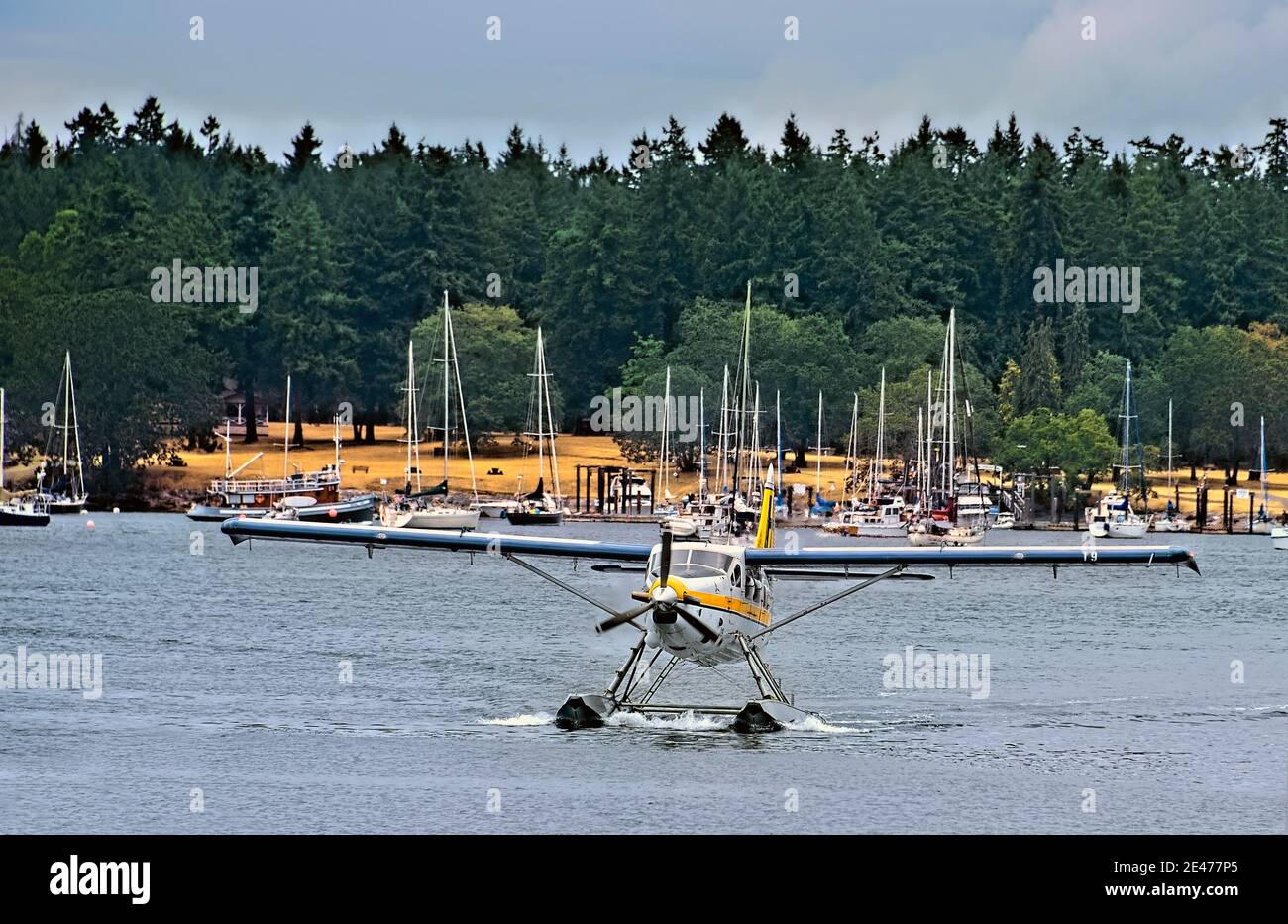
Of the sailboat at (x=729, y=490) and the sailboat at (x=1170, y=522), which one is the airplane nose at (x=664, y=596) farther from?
the sailboat at (x=1170, y=522)

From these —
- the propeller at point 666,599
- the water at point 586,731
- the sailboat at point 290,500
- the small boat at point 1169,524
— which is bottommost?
the water at point 586,731

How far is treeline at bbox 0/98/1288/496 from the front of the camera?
125 m

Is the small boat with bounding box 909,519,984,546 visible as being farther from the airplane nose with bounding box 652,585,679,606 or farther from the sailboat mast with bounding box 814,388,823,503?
the airplane nose with bounding box 652,585,679,606

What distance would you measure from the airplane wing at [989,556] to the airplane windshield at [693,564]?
2.71 m

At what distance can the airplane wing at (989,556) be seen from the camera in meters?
32.5

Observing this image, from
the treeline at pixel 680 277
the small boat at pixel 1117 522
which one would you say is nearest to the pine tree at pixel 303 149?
the treeline at pixel 680 277

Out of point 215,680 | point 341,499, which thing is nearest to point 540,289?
point 341,499

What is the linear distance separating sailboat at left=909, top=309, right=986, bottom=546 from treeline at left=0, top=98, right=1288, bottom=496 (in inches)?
797

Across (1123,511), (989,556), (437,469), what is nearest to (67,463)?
(437,469)

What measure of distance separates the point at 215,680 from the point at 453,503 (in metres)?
61.5

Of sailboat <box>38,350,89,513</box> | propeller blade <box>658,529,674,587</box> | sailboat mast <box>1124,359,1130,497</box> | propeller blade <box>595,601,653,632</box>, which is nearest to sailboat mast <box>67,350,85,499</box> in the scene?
sailboat <box>38,350,89,513</box>

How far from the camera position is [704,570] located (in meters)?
30.5

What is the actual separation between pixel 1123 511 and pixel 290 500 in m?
43.0
